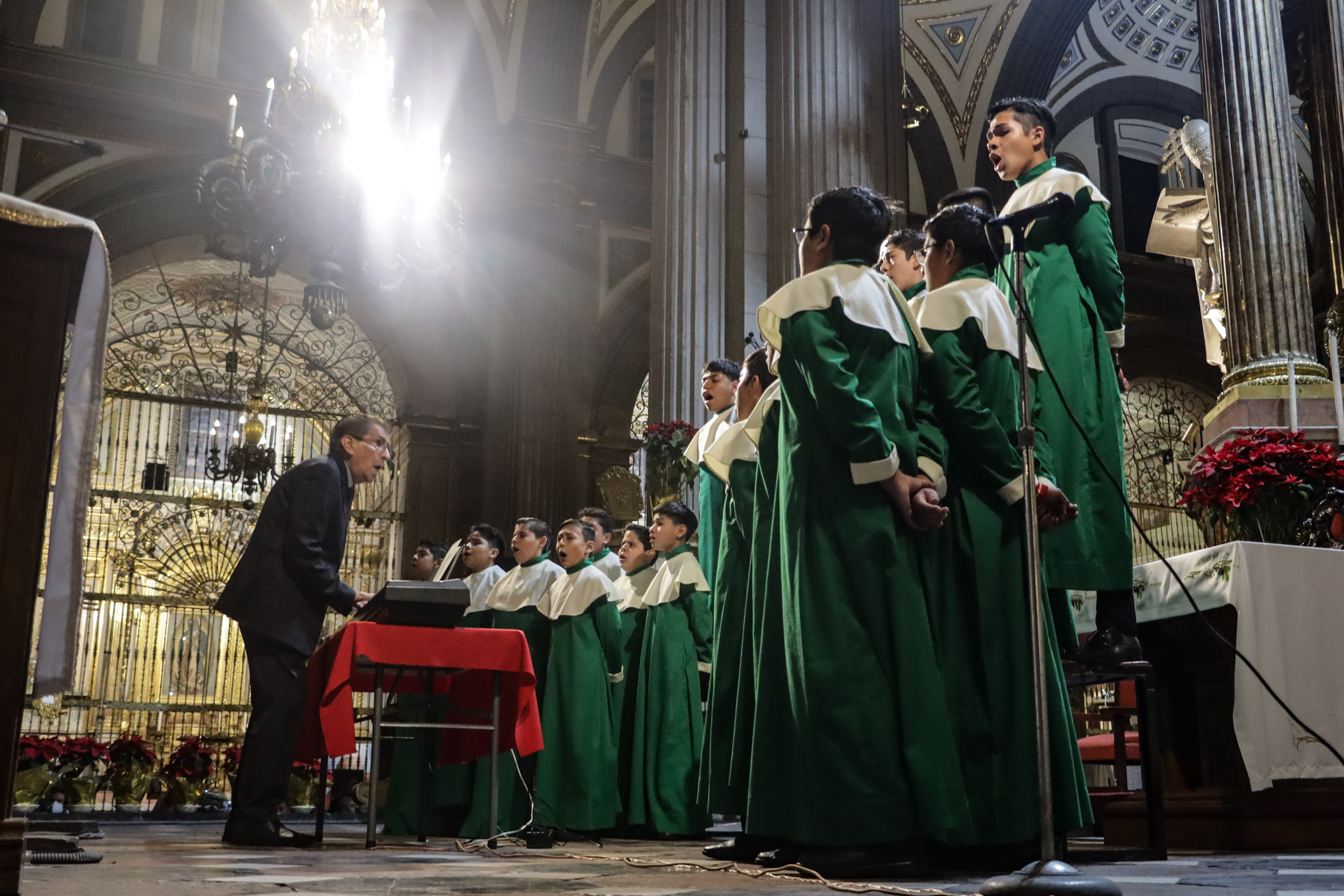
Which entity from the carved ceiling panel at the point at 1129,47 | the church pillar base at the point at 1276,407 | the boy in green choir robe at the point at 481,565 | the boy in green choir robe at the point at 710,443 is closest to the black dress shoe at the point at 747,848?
the boy in green choir robe at the point at 710,443

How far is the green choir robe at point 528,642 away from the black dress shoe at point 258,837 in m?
1.42

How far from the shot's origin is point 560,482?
13711mm

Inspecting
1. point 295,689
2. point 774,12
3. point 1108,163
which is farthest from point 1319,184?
point 295,689

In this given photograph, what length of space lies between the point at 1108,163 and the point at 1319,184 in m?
6.66

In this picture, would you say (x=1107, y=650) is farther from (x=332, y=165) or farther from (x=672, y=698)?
(x=332, y=165)

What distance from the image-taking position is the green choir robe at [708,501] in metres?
5.29

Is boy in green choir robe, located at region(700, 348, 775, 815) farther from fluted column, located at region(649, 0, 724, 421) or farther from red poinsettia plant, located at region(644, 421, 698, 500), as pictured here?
fluted column, located at region(649, 0, 724, 421)

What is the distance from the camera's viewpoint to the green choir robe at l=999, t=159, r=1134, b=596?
338 centimetres

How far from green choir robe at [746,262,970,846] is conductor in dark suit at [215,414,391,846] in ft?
6.52

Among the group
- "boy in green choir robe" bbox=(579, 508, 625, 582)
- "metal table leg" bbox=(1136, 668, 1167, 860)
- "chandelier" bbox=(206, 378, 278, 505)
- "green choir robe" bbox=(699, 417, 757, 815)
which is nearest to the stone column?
"boy in green choir robe" bbox=(579, 508, 625, 582)

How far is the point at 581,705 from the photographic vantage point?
5531 millimetres

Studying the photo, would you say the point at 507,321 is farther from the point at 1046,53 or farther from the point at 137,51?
the point at 1046,53

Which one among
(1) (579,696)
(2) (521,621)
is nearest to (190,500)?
(2) (521,621)

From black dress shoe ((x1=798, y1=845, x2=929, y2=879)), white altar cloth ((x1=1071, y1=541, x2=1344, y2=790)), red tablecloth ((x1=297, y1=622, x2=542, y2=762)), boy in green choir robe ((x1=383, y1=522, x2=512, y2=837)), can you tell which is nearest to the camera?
black dress shoe ((x1=798, y1=845, x2=929, y2=879))
